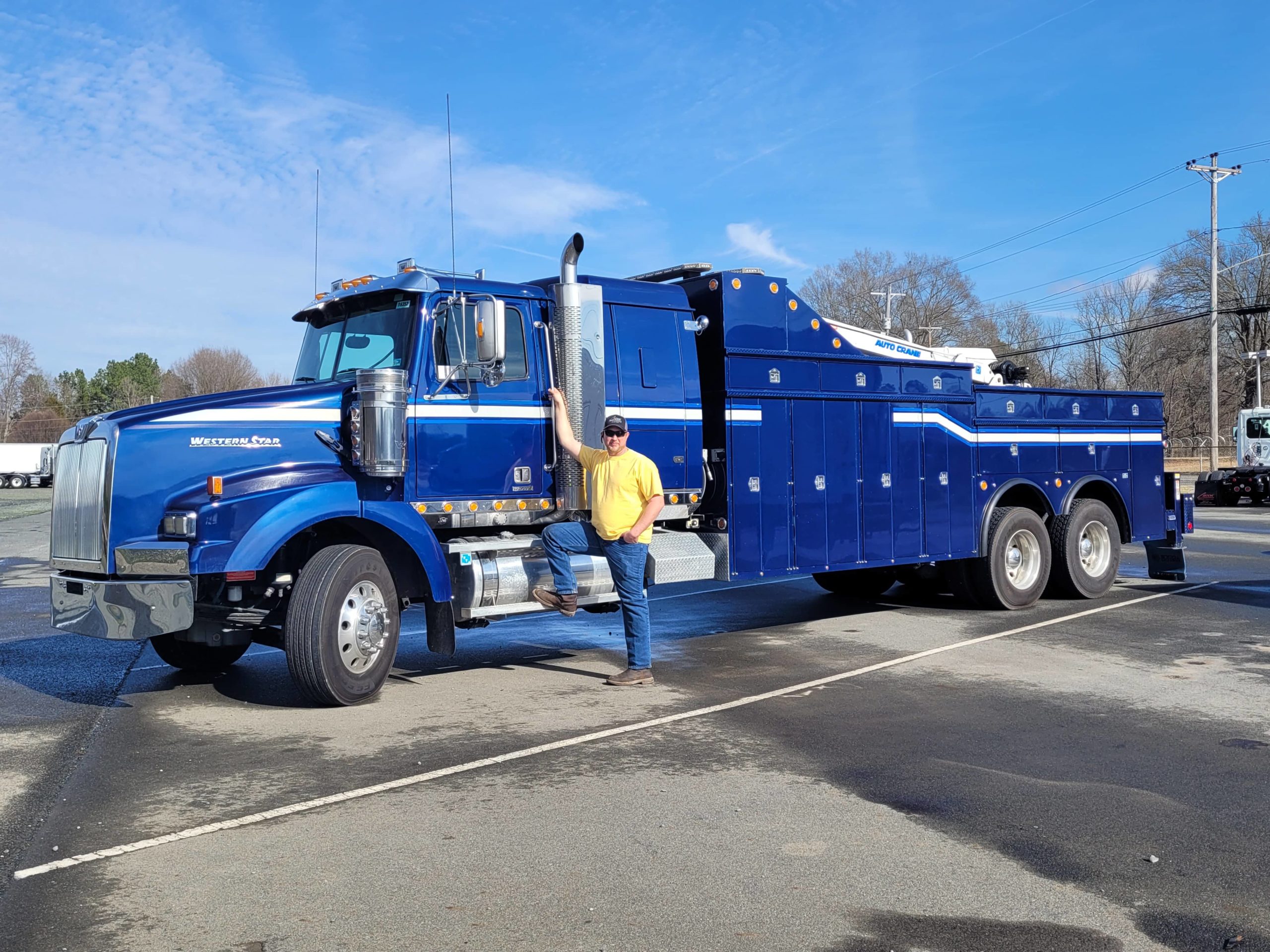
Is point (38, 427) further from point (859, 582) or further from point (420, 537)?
point (420, 537)

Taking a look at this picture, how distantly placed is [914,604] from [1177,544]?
3.97 m

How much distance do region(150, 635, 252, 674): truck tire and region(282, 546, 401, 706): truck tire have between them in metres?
1.60

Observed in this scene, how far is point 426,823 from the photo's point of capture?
16.8 feet

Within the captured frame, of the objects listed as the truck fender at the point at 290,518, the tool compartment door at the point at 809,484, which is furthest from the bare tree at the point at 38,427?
the truck fender at the point at 290,518

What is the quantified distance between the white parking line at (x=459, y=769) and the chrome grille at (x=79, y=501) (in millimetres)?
2776

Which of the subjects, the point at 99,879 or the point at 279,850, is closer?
the point at 99,879

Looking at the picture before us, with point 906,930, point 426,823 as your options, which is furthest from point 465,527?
point 906,930

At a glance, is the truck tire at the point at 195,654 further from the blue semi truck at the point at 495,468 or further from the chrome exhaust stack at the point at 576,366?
the chrome exhaust stack at the point at 576,366

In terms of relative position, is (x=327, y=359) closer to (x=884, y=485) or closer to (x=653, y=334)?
(x=653, y=334)

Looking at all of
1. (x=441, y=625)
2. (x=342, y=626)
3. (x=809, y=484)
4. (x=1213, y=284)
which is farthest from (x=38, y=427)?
(x=342, y=626)

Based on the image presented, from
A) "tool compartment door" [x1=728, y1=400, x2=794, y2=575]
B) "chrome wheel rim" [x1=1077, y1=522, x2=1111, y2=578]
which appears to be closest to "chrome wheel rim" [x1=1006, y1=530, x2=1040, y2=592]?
"chrome wheel rim" [x1=1077, y1=522, x2=1111, y2=578]

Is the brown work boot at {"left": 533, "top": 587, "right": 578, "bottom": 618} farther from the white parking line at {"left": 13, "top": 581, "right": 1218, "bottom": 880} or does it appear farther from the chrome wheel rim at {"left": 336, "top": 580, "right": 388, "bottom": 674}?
the white parking line at {"left": 13, "top": 581, "right": 1218, "bottom": 880}

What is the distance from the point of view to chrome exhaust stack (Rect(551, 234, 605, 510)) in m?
8.80

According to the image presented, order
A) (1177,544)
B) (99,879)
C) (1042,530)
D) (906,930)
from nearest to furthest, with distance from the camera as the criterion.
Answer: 1. (906,930)
2. (99,879)
3. (1042,530)
4. (1177,544)
